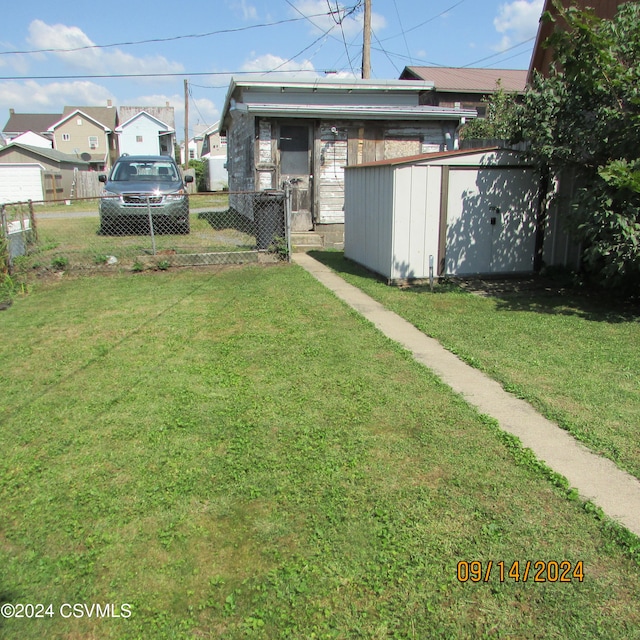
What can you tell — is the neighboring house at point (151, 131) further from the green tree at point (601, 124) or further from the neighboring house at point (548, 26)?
the green tree at point (601, 124)

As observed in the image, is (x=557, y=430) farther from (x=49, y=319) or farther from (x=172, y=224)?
(x=172, y=224)

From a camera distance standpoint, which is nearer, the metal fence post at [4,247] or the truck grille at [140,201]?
the metal fence post at [4,247]

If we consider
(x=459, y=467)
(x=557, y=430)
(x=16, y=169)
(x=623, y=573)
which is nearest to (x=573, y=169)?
(x=557, y=430)

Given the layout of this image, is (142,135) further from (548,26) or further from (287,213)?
(287,213)

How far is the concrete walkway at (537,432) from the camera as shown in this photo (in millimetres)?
3087

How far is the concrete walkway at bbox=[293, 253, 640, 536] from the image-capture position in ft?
10.1

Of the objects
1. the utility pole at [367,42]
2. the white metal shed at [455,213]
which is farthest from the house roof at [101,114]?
the white metal shed at [455,213]

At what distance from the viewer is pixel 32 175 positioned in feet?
106

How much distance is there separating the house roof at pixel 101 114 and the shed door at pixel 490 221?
191ft

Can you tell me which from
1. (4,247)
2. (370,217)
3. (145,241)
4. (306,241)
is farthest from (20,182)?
(370,217)

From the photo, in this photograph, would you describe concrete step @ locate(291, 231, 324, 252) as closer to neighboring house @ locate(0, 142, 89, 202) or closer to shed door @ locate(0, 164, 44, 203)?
neighboring house @ locate(0, 142, 89, 202)

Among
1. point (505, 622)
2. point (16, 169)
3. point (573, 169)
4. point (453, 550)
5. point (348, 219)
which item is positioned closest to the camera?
point (505, 622)

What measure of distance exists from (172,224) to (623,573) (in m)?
11.5

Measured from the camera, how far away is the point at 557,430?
389 cm
